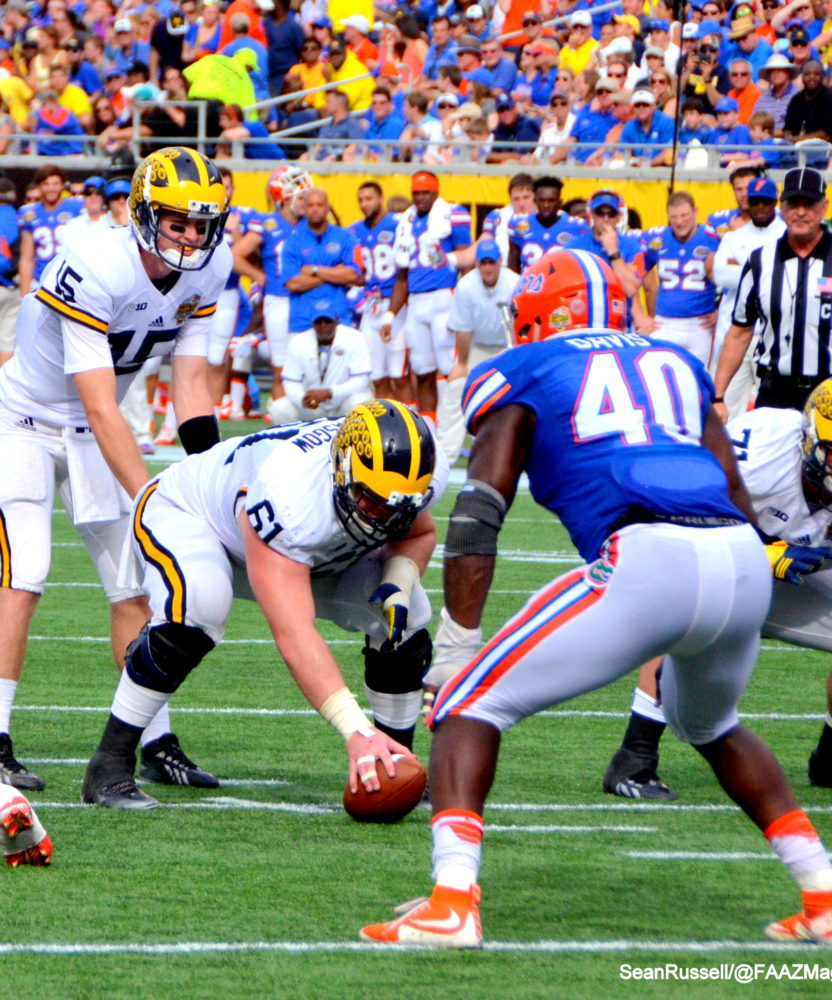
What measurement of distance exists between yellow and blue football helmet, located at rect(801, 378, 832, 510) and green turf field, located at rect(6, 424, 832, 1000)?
95 cm

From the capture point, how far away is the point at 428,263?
1402cm

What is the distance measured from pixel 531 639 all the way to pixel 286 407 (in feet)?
28.2

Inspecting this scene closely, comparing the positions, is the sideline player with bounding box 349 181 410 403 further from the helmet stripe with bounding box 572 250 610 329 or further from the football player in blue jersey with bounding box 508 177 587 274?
the helmet stripe with bounding box 572 250 610 329

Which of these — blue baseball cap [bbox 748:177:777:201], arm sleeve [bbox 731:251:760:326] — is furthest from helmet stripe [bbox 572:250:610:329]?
blue baseball cap [bbox 748:177:777:201]

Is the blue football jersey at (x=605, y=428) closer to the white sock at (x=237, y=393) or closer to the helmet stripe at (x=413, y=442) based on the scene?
the helmet stripe at (x=413, y=442)

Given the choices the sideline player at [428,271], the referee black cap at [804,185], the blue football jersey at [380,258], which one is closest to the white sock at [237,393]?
the blue football jersey at [380,258]

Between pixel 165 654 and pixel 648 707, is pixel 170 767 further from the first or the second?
pixel 648 707

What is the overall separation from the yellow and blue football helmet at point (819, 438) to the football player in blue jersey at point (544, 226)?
28.6 feet

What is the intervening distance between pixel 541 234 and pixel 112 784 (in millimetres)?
9377

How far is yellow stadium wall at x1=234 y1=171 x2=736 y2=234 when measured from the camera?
15.0 metres

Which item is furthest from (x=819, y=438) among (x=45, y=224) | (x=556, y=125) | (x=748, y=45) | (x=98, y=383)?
(x=748, y=45)

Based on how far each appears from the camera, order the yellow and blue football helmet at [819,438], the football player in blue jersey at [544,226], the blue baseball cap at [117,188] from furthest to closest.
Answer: the football player in blue jersey at [544,226] < the blue baseball cap at [117,188] < the yellow and blue football helmet at [819,438]

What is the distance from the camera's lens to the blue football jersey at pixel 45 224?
13984 millimetres

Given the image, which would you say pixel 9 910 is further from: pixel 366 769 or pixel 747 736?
pixel 747 736
